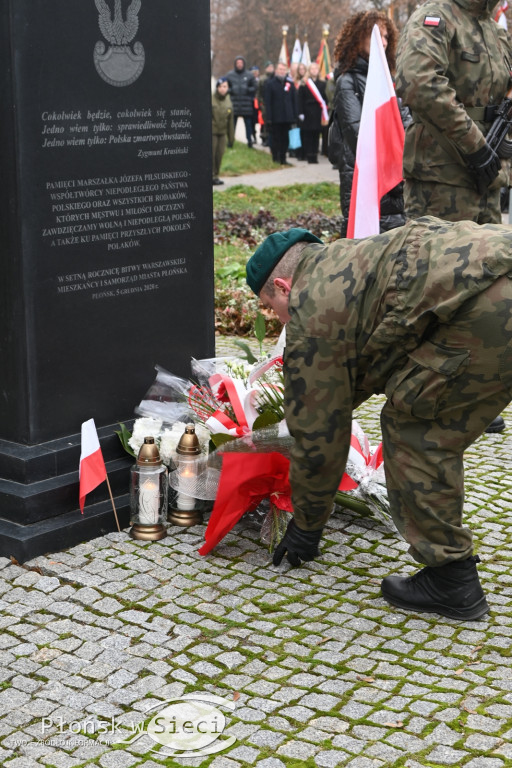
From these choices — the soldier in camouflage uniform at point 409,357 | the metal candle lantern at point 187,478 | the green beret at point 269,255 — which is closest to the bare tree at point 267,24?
the metal candle lantern at point 187,478

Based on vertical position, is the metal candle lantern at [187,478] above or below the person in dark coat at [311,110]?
below

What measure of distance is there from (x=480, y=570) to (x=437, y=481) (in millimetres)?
756

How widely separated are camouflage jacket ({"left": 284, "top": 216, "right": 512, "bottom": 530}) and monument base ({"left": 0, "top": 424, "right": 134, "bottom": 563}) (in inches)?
44.7

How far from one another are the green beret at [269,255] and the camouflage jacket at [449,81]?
1.95 meters

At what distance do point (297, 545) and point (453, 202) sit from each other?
2413mm

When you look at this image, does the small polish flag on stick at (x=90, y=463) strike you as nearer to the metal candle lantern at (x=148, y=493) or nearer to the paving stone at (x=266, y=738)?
the metal candle lantern at (x=148, y=493)

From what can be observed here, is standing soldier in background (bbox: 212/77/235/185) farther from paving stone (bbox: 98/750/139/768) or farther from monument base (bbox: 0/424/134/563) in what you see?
paving stone (bbox: 98/750/139/768)

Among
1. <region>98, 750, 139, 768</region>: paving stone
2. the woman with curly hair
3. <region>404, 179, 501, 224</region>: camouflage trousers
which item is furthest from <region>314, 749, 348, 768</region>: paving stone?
the woman with curly hair

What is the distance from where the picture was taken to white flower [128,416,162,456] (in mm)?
4516

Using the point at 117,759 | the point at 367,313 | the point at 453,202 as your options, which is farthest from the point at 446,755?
the point at 453,202

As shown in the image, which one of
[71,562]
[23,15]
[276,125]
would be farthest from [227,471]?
[276,125]

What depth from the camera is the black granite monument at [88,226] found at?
13.4 ft

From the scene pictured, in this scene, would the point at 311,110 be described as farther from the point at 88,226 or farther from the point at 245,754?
the point at 245,754

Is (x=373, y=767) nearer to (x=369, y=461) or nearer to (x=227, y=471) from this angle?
(x=227, y=471)
